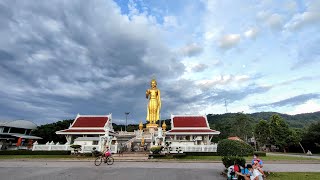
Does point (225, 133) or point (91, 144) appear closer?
point (91, 144)

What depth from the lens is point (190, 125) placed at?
35812 mm

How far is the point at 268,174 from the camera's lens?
1187 cm

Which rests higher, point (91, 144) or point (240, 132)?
point (240, 132)

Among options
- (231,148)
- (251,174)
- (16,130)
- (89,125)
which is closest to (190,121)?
(231,148)

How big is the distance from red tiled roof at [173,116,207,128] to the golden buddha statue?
3.66 m

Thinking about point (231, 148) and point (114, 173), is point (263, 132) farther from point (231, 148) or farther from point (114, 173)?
point (114, 173)

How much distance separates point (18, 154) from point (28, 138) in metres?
23.1

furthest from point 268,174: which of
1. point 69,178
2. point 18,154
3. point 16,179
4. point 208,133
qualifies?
point 18,154

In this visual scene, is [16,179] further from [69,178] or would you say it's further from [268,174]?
[268,174]

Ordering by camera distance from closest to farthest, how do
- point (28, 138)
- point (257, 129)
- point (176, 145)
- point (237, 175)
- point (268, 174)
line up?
point (237, 175) → point (268, 174) → point (176, 145) → point (28, 138) → point (257, 129)

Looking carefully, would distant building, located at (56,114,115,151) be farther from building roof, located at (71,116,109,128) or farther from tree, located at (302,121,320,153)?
tree, located at (302,121,320,153)

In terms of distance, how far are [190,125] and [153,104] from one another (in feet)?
26.1

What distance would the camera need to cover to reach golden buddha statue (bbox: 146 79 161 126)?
3959 cm

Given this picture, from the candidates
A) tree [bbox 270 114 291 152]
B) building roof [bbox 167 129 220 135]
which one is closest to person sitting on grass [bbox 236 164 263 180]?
building roof [bbox 167 129 220 135]
